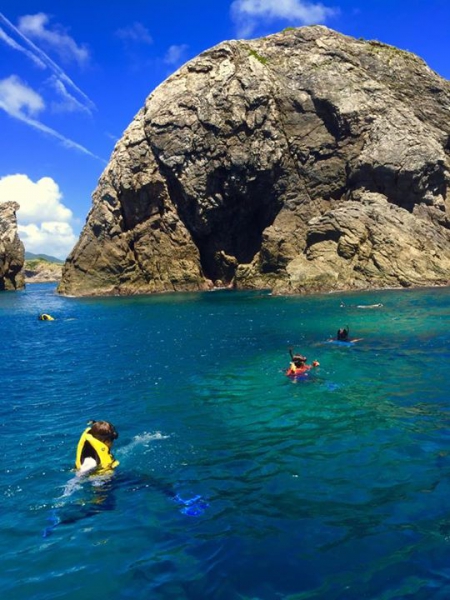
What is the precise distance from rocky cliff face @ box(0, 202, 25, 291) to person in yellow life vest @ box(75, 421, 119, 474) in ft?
352

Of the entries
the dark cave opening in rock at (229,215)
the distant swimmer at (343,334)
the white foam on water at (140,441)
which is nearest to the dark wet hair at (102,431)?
the white foam on water at (140,441)

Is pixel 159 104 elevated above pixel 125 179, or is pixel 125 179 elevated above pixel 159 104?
pixel 159 104

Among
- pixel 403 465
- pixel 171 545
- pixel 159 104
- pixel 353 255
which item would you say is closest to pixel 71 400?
pixel 171 545

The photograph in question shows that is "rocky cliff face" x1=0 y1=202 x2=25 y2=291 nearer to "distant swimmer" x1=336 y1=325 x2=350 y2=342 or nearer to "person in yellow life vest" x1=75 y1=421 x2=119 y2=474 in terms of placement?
"distant swimmer" x1=336 y1=325 x2=350 y2=342

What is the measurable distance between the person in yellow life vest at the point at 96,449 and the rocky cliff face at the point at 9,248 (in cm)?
10714

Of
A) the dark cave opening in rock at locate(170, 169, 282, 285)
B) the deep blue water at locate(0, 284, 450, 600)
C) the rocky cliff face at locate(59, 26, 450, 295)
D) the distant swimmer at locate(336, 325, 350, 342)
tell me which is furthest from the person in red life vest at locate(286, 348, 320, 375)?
the dark cave opening in rock at locate(170, 169, 282, 285)

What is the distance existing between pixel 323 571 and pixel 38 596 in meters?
4.22

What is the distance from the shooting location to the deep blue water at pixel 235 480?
23.4 feet

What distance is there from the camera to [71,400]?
18.0 meters

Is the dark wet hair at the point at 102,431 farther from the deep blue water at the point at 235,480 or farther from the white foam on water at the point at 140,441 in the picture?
the white foam on water at the point at 140,441

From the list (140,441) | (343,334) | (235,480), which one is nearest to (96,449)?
(140,441)

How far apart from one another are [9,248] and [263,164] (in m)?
66.9

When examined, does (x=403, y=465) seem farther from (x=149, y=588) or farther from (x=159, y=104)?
(x=159, y=104)

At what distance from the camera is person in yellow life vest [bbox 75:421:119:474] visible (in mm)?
10727
